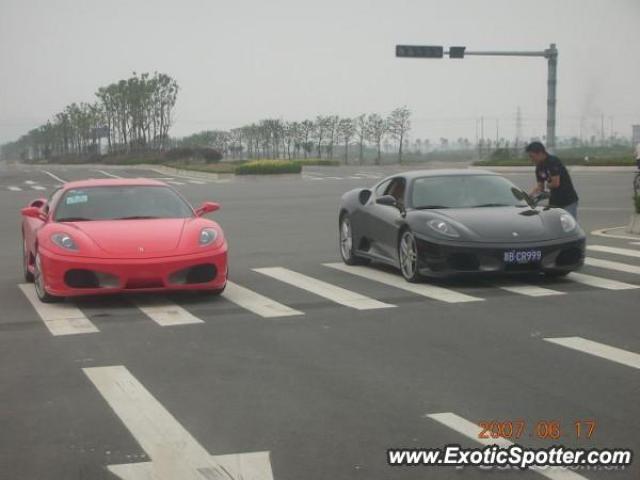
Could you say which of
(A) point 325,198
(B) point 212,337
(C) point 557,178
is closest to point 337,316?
(B) point 212,337

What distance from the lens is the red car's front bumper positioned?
10.5m

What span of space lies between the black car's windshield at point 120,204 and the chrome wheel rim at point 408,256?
8.08 feet

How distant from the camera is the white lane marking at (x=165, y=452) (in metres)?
5.10

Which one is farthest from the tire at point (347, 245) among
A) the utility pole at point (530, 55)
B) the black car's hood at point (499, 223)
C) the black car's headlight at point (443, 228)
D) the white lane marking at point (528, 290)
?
the utility pole at point (530, 55)

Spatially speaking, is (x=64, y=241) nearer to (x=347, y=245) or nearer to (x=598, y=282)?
(x=347, y=245)

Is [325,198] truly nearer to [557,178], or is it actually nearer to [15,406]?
[557,178]

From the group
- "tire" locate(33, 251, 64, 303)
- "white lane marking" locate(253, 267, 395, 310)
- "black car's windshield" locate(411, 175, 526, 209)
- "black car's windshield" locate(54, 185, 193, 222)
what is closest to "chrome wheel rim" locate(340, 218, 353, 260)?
"white lane marking" locate(253, 267, 395, 310)

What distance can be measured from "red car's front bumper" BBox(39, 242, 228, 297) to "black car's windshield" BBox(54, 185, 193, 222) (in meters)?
0.98

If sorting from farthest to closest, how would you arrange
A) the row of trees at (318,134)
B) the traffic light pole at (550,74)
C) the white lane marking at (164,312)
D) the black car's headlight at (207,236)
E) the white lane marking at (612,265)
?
the row of trees at (318,134)
the traffic light pole at (550,74)
the white lane marking at (612,265)
the black car's headlight at (207,236)
the white lane marking at (164,312)

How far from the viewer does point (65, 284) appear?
34.9 feet

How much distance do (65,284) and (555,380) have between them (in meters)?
5.45

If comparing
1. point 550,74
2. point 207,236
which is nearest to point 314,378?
point 207,236

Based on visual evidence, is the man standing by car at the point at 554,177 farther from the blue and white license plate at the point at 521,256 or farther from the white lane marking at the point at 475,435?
the white lane marking at the point at 475,435

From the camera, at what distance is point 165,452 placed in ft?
18.0
